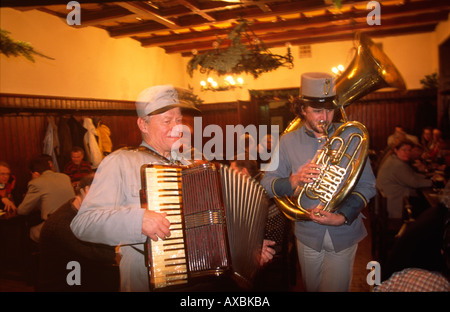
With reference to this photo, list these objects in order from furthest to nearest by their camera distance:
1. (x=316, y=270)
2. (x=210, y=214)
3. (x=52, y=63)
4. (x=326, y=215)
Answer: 1. (x=52, y=63)
2. (x=316, y=270)
3. (x=326, y=215)
4. (x=210, y=214)

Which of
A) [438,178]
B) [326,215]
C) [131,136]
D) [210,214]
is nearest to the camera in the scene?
[210,214]

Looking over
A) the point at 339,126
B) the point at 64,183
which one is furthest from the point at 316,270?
the point at 64,183

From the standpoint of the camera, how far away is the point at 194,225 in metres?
1.61

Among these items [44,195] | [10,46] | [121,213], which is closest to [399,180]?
[121,213]

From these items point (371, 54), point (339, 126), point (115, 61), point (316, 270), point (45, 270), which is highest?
point (115, 61)

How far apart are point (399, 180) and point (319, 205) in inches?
110

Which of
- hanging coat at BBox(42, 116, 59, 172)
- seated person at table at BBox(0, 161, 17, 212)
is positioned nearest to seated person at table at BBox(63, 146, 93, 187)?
hanging coat at BBox(42, 116, 59, 172)

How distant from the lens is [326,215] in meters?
A: 2.04

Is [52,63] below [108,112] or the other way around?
the other way around

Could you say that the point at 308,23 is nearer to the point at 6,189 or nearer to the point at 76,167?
the point at 76,167

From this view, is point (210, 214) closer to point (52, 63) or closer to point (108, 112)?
point (52, 63)

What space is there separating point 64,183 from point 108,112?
10.8 ft

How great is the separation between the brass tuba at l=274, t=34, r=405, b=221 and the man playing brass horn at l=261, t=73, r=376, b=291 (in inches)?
2.6

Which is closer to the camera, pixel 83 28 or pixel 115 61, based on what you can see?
pixel 83 28
